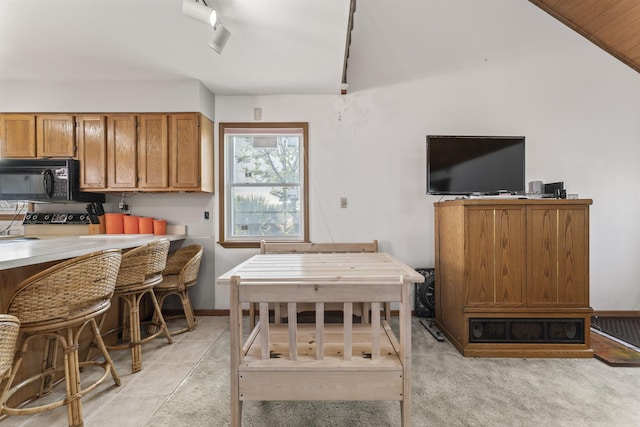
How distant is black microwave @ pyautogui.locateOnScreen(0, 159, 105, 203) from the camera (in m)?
2.99

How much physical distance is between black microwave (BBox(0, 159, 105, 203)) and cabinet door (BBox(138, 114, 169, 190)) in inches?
27.4

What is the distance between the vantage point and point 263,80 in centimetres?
305

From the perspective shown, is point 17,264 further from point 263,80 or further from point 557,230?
point 557,230

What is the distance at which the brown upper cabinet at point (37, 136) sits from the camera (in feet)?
10.2

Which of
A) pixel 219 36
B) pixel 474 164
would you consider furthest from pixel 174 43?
pixel 474 164

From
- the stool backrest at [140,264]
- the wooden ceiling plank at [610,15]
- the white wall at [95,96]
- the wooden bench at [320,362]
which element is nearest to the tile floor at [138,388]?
the stool backrest at [140,264]

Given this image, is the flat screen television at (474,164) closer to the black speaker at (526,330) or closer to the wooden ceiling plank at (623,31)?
the black speaker at (526,330)

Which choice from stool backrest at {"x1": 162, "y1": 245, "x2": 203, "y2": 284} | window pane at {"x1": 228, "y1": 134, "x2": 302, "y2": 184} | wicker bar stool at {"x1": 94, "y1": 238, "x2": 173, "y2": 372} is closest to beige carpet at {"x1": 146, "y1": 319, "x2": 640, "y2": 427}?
wicker bar stool at {"x1": 94, "y1": 238, "x2": 173, "y2": 372}

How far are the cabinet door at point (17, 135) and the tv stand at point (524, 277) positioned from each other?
14.0 feet

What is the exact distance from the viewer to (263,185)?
11.5 feet

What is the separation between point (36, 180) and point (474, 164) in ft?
14.4

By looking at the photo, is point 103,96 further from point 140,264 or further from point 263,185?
point 140,264

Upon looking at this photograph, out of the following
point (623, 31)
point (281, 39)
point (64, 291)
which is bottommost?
point (64, 291)

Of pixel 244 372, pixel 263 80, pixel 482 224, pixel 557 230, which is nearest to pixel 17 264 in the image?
pixel 244 372
